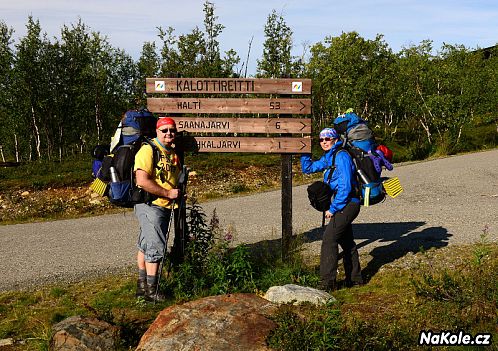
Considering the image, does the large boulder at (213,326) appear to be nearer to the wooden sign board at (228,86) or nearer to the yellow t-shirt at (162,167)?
the yellow t-shirt at (162,167)

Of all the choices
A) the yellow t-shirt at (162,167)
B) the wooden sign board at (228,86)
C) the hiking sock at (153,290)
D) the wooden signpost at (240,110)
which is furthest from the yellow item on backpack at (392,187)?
the hiking sock at (153,290)

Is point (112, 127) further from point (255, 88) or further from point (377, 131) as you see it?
point (255, 88)

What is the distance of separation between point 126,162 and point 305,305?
2404mm

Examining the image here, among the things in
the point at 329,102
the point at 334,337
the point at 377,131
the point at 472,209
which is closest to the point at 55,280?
the point at 334,337

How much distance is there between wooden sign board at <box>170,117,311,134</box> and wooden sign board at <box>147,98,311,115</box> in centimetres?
12

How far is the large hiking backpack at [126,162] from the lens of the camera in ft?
17.9

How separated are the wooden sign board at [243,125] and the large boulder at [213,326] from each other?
298cm

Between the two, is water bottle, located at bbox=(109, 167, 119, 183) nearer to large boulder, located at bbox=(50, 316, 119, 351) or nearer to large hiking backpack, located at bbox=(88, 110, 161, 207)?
large hiking backpack, located at bbox=(88, 110, 161, 207)

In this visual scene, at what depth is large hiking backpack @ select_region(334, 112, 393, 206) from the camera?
5898mm

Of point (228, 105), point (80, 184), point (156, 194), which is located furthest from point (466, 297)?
point (80, 184)

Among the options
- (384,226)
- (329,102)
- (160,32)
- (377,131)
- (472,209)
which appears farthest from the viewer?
(377,131)

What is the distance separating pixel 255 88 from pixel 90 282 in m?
3.48

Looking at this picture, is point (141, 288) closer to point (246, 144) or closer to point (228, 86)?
point (246, 144)

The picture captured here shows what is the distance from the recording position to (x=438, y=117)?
1259 inches
